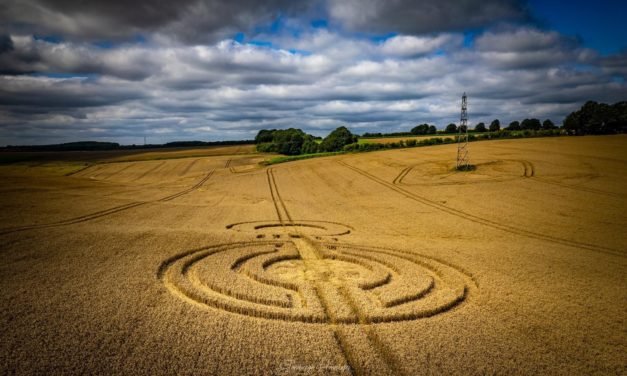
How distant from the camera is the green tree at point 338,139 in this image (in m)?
96.1

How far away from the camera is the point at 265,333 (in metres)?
7.78

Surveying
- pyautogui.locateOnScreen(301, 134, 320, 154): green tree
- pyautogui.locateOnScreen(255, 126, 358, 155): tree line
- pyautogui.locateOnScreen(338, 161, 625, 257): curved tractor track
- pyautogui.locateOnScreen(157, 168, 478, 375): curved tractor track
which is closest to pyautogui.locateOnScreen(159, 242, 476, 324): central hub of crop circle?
pyautogui.locateOnScreen(157, 168, 478, 375): curved tractor track

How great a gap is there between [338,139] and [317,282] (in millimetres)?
88157

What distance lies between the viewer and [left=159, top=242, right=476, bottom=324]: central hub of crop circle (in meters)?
9.02

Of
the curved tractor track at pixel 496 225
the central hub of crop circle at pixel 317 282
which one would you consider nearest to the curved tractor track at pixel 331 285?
the central hub of crop circle at pixel 317 282

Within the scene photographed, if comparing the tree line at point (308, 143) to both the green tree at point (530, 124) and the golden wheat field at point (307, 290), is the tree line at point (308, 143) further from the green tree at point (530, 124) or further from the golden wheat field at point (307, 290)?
the golden wheat field at point (307, 290)

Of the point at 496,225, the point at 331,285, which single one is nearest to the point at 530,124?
the point at 496,225

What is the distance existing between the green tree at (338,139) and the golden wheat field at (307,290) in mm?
72431

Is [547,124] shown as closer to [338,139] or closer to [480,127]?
[480,127]

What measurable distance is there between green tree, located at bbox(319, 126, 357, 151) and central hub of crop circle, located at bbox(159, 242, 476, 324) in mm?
80883

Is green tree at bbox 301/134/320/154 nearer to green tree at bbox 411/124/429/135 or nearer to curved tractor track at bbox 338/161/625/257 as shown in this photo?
green tree at bbox 411/124/429/135

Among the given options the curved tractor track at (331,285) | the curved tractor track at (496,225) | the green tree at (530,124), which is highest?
the green tree at (530,124)

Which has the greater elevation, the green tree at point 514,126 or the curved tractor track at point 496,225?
the green tree at point 514,126

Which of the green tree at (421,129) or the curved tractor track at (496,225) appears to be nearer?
the curved tractor track at (496,225)
